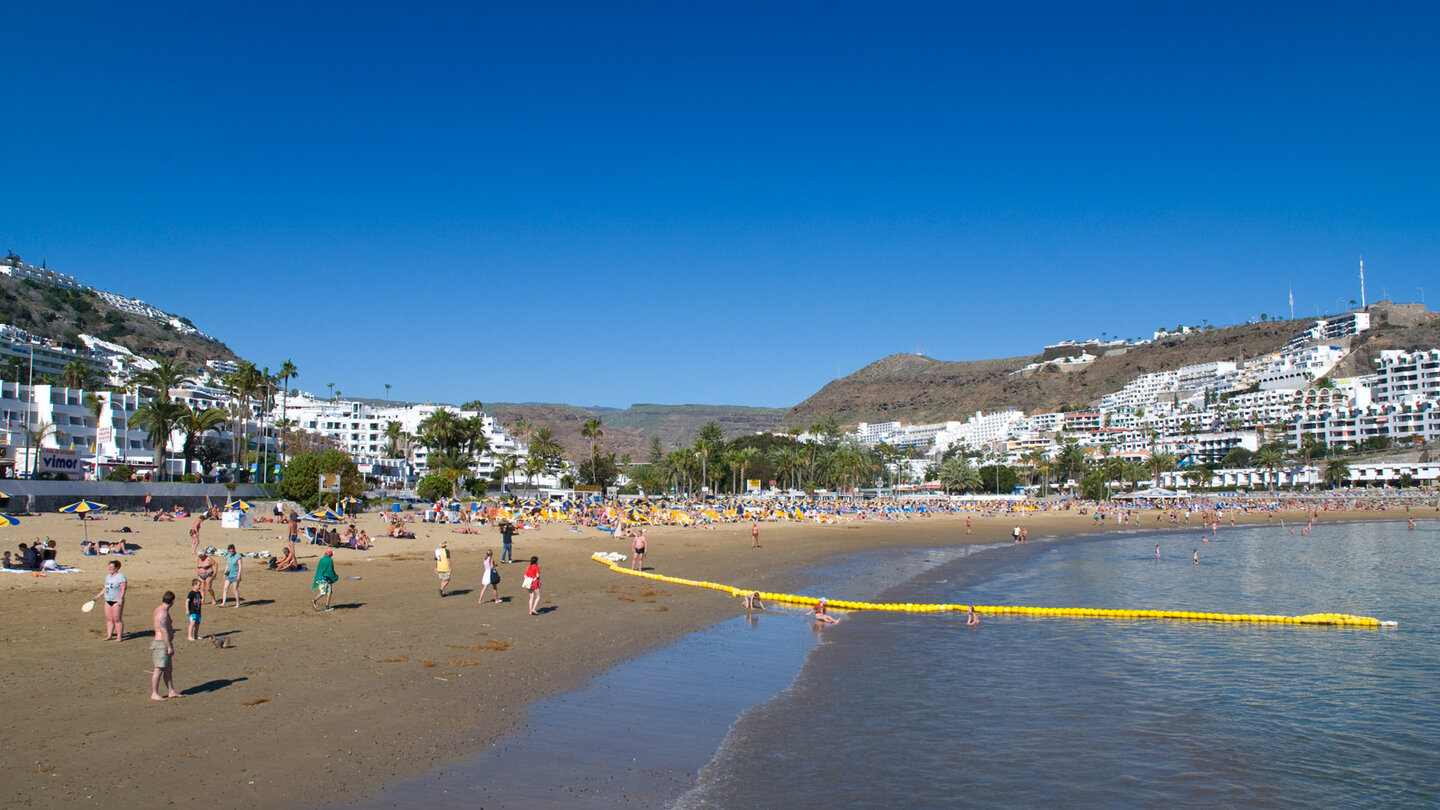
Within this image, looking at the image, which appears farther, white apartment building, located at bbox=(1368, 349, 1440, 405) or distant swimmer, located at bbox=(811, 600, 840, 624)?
white apartment building, located at bbox=(1368, 349, 1440, 405)

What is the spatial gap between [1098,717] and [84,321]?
627 feet

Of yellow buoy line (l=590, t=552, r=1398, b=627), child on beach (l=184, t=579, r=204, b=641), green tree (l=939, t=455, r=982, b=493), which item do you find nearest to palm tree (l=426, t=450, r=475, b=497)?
yellow buoy line (l=590, t=552, r=1398, b=627)

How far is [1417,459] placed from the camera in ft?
416

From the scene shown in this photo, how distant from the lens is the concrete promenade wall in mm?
35781

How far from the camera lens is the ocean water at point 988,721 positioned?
9.00 m

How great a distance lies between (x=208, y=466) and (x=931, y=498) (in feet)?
279

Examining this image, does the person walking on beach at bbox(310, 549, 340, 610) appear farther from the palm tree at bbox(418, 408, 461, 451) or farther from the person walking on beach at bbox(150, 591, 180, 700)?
the palm tree at bbox(418, 408, 461, 451)

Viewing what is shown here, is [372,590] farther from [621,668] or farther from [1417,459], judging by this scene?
[1417,459]

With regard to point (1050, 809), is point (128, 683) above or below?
above

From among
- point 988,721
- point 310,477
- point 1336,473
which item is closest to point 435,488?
point 310,477

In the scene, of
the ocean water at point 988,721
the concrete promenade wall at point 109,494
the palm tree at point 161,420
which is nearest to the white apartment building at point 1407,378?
the ocean water at point 988,721

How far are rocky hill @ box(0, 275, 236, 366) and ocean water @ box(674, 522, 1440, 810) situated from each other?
157 metres

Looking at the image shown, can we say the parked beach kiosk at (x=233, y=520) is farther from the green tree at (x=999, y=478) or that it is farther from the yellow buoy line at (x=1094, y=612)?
the green tree at (x=999, y=478)

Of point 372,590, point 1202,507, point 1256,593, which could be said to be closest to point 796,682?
point 372,590
